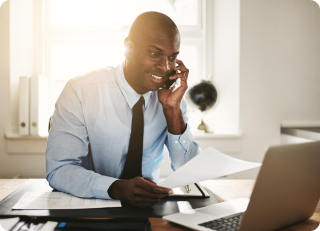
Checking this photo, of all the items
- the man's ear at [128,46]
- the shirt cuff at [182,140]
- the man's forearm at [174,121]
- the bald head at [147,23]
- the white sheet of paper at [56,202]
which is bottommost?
the white sheet of paper at [56,202]

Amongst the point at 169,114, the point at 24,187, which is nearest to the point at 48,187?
the point at 24,187

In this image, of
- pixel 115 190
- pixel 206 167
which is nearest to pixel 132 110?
pixel 115 190

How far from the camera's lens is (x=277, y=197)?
567 mm

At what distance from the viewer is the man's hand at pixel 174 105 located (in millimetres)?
1112

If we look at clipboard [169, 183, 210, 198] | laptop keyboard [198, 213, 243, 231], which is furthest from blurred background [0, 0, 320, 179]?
laptop keyboard [198, 213, 243, 231]

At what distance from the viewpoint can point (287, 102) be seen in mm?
2176

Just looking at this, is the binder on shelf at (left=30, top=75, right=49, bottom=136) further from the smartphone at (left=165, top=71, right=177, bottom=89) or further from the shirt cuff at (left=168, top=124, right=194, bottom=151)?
the shirt cuff at (left=168, top=124, right=194, bottom=151)

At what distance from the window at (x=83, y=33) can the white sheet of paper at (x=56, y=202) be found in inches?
65.4

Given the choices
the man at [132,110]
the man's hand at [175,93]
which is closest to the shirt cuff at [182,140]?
the man at [132,110]

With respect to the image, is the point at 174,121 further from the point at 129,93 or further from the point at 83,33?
the point at 83,33

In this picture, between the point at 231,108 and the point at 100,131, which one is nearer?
the point at 100,131

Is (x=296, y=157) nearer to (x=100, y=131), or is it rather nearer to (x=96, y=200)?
(x=96, y=200)

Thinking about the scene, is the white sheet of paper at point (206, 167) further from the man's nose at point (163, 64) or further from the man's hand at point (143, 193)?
the man's nose at point (163, 64)

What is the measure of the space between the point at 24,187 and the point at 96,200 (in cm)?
31
